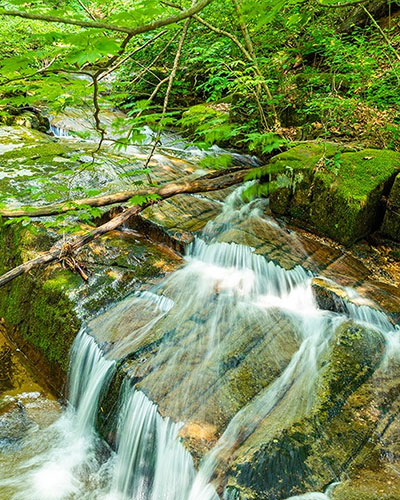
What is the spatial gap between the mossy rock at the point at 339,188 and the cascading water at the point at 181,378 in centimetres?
Result: 103

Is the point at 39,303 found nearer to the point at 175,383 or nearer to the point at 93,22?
the point at 175,383

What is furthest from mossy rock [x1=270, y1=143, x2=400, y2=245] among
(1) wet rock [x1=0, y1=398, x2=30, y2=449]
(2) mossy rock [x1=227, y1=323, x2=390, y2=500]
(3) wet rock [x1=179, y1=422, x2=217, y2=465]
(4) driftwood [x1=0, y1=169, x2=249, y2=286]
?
(1) wet rock [x1=0, y1=398, x2=30, y2=449]

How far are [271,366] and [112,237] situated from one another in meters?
3.12

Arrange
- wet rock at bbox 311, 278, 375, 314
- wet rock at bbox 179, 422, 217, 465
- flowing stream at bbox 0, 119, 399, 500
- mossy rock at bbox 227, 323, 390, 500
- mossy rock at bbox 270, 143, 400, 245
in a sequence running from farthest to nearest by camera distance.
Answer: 1. mossy rock at bbox 270, 143, 400, 245
2. wet rock at bbox 311, 278, 375, 314
3. flowing stream at bbox 0, 119, 399, 500
4. wet rock at bbox 179, 422, 217, 465
5. mossy rock at bbox 227, 323, 390, 500

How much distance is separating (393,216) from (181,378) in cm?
374

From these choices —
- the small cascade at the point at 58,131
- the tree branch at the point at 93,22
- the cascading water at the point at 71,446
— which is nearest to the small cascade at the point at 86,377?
the cascading water at the point at 71,446

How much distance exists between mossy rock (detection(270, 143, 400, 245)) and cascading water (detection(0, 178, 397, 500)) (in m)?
1.03

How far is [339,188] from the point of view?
4664mm

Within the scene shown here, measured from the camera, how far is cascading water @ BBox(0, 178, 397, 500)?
2824 mm

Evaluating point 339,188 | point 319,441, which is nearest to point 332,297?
point 339,188

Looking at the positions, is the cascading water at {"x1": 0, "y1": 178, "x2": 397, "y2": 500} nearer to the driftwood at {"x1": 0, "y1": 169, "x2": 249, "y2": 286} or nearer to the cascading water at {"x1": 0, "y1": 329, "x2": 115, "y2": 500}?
the cascading water at {"x1": 0, "y1": 329, "x2": 115, "y2": 500}

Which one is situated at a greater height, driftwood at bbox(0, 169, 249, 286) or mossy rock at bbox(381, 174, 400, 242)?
driftwood at bbox(0, 169, 249, 286)

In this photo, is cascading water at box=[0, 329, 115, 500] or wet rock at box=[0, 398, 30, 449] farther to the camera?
wet rock at box=[0, 398, 30, 449]

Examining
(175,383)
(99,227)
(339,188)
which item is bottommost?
(175,383)
